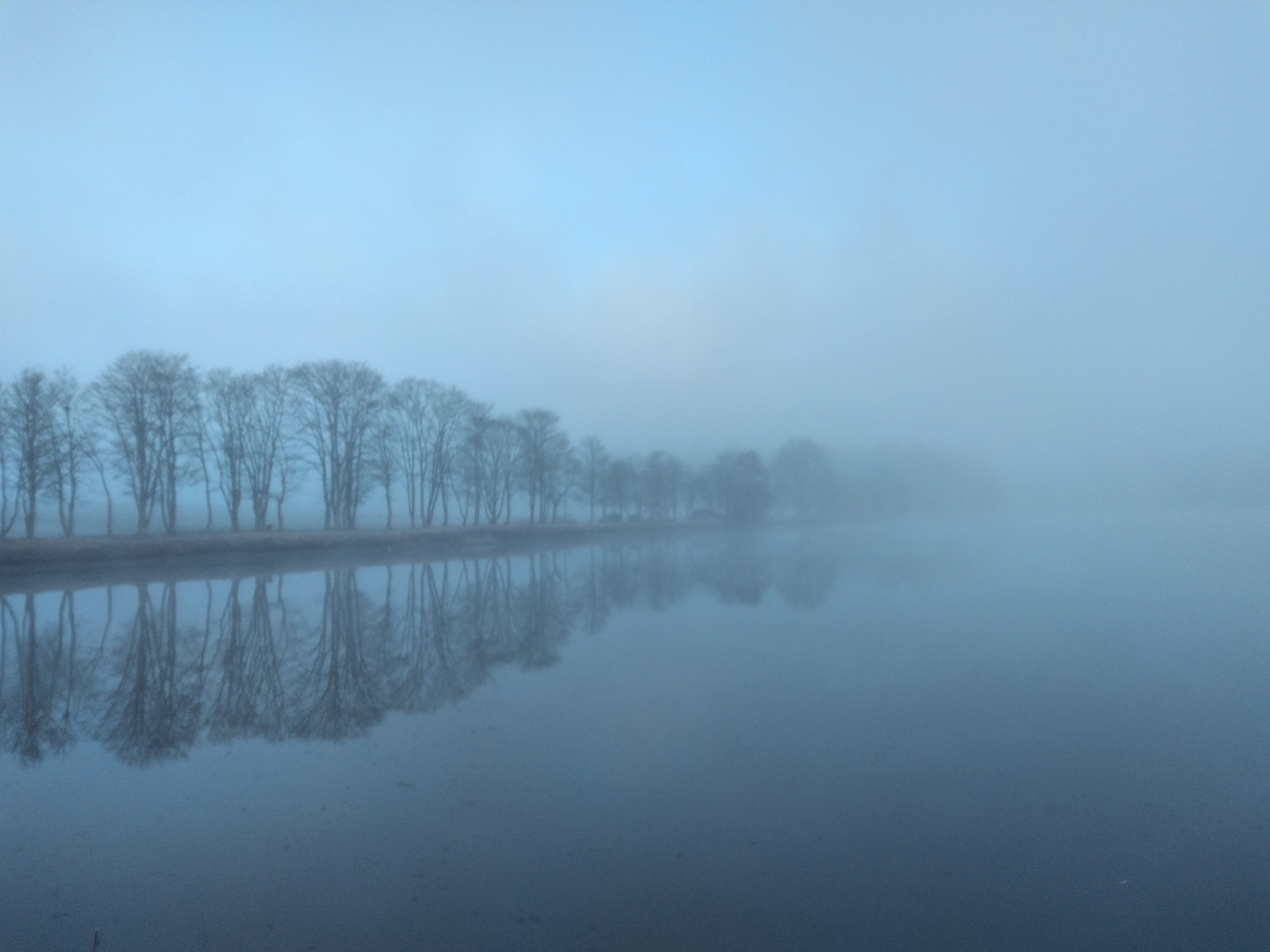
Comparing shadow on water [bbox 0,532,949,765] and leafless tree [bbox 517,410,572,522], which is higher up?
leafless tree [bbox 517,410,572,522]

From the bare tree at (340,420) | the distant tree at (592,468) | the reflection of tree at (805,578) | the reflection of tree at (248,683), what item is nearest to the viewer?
the reflection of tree at (248,683)

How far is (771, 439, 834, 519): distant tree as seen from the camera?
10256 cm

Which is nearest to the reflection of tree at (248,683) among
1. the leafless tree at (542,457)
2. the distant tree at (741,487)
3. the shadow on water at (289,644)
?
the shadow on water at (289,644)

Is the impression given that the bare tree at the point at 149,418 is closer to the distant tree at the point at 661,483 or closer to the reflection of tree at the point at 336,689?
the reflection of tree at the point at 336,689

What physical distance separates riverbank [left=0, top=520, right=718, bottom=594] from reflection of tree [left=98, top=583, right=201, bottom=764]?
50.8 ft

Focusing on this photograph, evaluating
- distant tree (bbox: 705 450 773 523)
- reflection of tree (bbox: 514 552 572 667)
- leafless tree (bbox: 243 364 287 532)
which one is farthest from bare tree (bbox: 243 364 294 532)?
distant tree (bbox: 705 450 773 523)

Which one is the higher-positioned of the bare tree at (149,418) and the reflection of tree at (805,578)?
the bare tree at (149,418)

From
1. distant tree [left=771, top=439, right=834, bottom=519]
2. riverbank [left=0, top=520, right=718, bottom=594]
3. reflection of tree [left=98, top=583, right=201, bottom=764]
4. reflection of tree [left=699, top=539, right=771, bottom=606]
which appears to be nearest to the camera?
reflection of tree [left=98, top=583, right=201, bottom=764]

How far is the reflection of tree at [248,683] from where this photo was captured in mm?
11273

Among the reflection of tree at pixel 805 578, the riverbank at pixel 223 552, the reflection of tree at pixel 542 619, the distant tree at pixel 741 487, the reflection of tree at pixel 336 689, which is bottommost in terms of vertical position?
the reflection of tree at pixel 805 578

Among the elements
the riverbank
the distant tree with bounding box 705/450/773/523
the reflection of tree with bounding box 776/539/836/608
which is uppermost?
the distant tree with bounding box 705/450/773/523

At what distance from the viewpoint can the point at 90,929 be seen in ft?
19.3

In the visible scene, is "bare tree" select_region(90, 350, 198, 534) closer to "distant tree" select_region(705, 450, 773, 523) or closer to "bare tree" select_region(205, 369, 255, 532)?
"bare tree" select_region(205, 369, 255, 532)

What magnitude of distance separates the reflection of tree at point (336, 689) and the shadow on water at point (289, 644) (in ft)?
0.15
